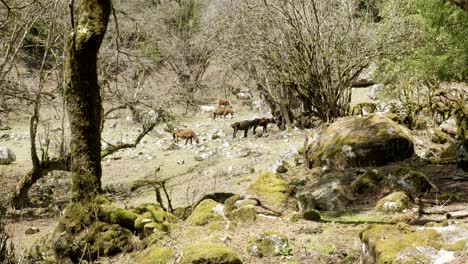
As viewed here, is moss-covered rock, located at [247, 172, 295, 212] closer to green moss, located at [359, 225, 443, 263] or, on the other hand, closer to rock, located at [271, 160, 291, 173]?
green moss, located at [359, 225, 443, 263]

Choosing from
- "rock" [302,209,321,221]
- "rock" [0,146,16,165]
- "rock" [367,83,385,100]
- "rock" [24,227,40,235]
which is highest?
"rock" [367,83,385,100]

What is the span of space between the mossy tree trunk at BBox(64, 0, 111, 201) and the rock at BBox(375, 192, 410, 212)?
3857 mm

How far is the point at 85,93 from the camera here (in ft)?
22.7

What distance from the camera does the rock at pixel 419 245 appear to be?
3.90 m

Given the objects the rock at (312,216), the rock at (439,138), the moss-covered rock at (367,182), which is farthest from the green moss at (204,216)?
the rock at (439,138)

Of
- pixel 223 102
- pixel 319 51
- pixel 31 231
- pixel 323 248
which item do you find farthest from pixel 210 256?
pixel 223 102

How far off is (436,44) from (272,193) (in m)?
11.9

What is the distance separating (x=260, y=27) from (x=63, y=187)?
776cm

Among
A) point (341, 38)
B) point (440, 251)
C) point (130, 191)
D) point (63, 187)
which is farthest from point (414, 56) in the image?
point (440, 251)

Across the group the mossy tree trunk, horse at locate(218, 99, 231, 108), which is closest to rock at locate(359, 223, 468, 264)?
the mossy tree trunk

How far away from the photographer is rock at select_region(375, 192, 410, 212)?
677 cm

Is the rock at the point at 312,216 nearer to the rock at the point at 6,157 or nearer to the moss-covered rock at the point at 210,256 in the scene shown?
the moss-covered rock at the point at 210,256

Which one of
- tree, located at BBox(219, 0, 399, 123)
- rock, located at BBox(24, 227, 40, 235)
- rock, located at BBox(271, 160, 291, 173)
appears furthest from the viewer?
tree, located at BBox(219, 0, 399, 123)

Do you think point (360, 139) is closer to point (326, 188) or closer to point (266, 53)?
point (326, 188)
